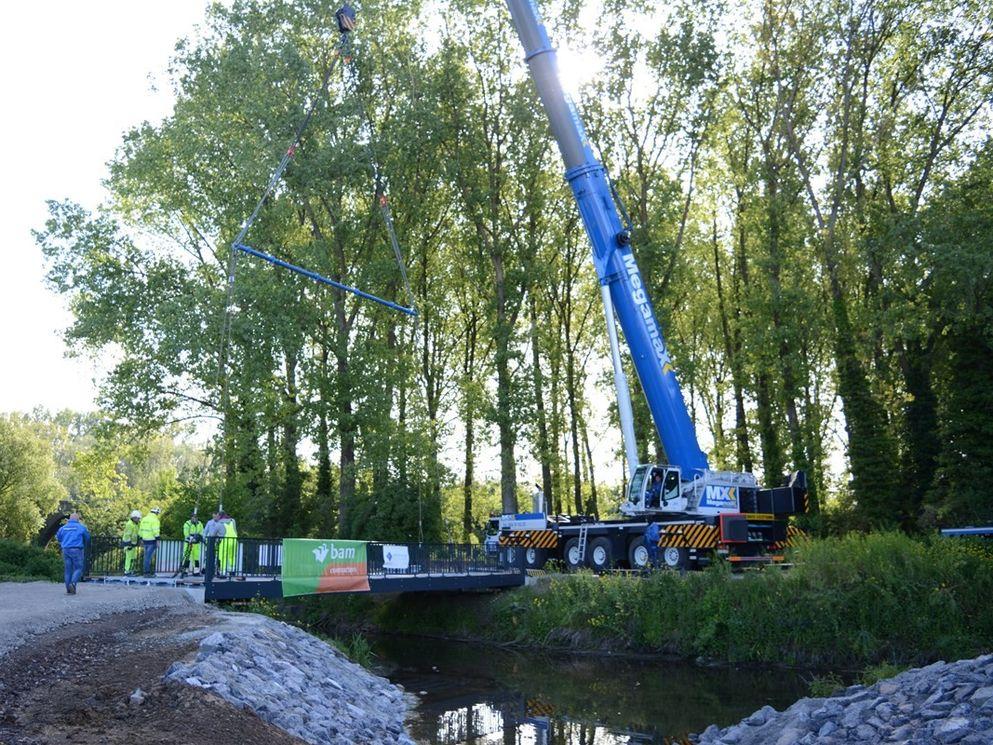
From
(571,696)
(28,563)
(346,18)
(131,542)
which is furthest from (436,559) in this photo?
(346,18)

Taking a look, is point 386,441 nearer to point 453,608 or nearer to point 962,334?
point 453,608

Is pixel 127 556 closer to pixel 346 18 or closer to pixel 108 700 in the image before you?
pixel 108 700

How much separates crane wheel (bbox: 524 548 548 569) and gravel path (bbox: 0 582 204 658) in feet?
43.4

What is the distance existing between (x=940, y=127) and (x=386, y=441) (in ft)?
72.8

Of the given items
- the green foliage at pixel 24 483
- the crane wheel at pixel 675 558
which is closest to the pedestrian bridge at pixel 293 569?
the crane wheel at pixel 675 558

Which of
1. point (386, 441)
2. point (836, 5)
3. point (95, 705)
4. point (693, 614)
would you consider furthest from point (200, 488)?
point (836, 5)

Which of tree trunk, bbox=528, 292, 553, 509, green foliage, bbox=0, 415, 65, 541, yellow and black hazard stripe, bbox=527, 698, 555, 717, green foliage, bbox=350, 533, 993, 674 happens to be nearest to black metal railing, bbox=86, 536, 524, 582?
green foliage, bbox=350, 533, 993, 674

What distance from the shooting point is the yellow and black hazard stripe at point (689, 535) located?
24.7 metres

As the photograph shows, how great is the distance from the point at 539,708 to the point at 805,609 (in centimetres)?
718

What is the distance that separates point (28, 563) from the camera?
26672 mm

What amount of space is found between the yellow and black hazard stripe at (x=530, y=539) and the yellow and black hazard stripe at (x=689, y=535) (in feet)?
15.4

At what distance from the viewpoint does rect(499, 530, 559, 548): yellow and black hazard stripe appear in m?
29.4

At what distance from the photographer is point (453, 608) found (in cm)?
2922

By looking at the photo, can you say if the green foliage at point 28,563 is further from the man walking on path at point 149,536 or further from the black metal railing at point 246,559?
the man walking on path at point 149,536
